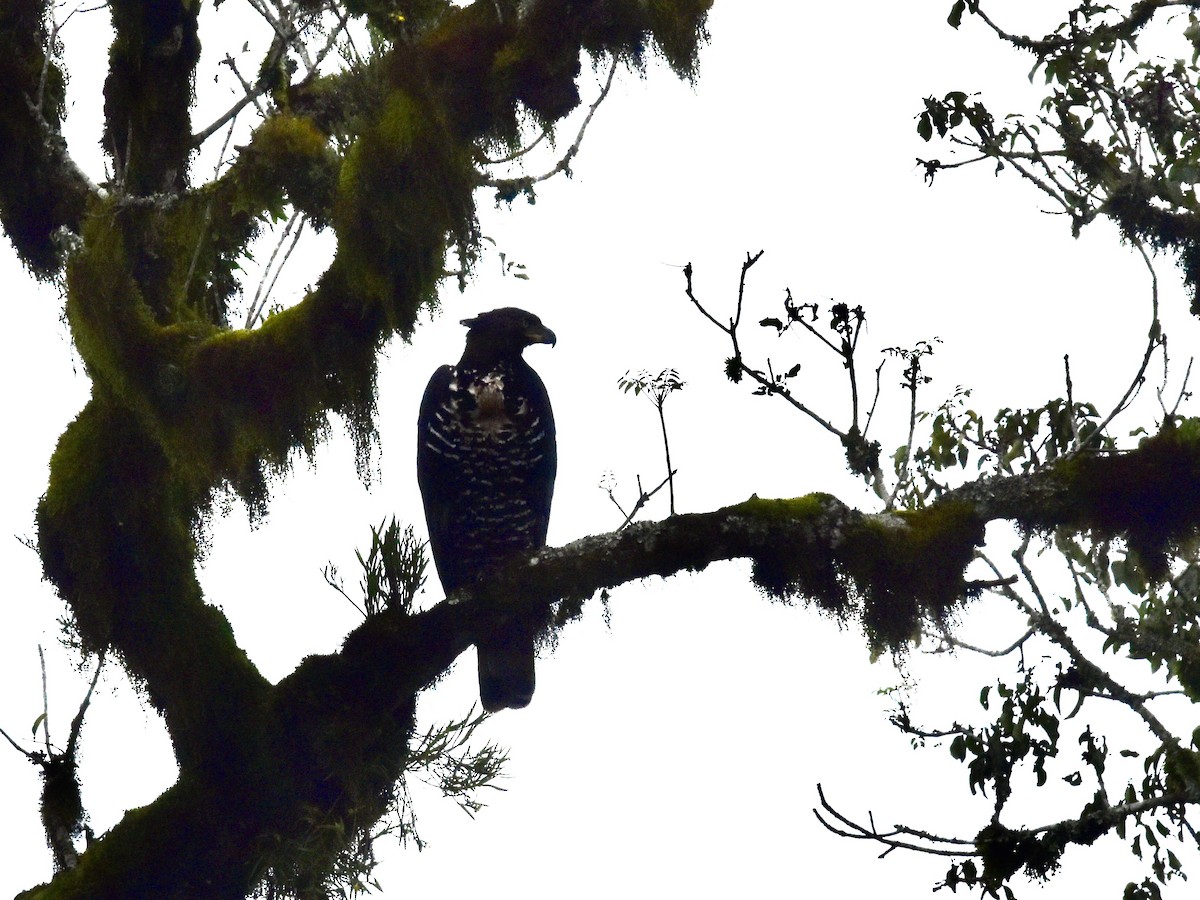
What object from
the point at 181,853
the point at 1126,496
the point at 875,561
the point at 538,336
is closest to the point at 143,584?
the point at 181,853

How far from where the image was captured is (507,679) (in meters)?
5.26

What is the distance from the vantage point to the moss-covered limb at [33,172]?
4.33 metres

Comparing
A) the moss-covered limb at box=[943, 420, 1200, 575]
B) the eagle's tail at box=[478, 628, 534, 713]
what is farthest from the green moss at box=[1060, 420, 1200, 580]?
the eagle's tail at box=[478, 628, 534, 713]

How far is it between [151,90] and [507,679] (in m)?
2.49

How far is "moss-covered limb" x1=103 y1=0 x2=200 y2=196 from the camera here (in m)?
4.36

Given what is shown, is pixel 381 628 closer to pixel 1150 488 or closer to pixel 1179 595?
pixel 1150 488

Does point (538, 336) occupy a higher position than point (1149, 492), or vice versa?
point (538, 336)

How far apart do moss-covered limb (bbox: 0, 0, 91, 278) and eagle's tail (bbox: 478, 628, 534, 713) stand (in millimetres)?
2100

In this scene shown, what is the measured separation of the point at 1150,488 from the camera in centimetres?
371

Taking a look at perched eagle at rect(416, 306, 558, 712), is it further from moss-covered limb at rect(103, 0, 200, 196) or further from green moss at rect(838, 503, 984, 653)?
green moss at rect(838, 503, 984, 653)

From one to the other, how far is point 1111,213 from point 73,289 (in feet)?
14.0

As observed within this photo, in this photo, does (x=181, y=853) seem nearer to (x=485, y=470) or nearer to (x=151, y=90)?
(x=485, y=470)

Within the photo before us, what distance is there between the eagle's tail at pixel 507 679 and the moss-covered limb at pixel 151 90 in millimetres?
2080

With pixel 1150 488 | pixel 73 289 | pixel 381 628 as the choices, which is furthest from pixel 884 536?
pixel 73 289
